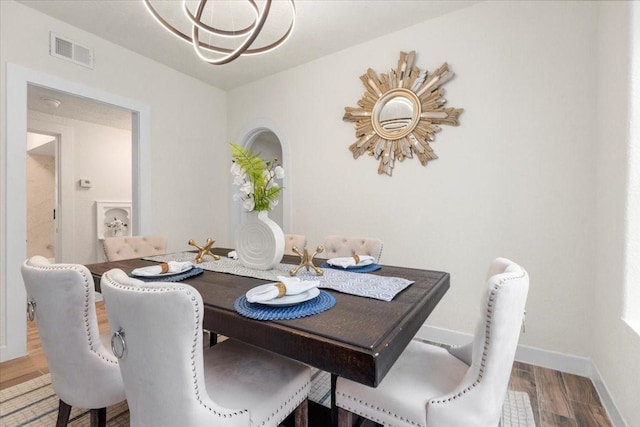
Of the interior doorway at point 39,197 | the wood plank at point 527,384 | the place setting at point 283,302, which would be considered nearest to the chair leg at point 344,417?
the place setting at point 283,302

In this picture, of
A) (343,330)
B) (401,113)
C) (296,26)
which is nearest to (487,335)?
(343,330)

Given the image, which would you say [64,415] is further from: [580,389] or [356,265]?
[580,389]

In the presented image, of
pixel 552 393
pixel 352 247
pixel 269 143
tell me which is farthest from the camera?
pixel 269 143

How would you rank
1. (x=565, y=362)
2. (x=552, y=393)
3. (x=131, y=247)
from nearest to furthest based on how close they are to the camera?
(x=552, y=393) < (x=565, y=362) < (x=131, y=247)

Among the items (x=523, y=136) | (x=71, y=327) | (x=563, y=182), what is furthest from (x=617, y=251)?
(x=71, y=327)

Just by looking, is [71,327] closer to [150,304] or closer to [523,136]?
[150,304]

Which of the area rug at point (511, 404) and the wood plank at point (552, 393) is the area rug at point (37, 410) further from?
the wood plank at point (552, 393)

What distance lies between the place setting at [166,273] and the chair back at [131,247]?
88 cm

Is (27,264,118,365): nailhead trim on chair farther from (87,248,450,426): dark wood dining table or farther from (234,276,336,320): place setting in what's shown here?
(234,276,336,320): place setting

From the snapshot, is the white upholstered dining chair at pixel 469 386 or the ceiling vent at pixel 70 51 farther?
the ceiling vent at pixel 70 51

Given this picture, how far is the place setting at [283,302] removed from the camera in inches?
38.2

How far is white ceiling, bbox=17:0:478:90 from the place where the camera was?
7.61 ft

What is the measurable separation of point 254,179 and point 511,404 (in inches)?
76.0

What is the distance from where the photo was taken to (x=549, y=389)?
A: 6.13 ft
